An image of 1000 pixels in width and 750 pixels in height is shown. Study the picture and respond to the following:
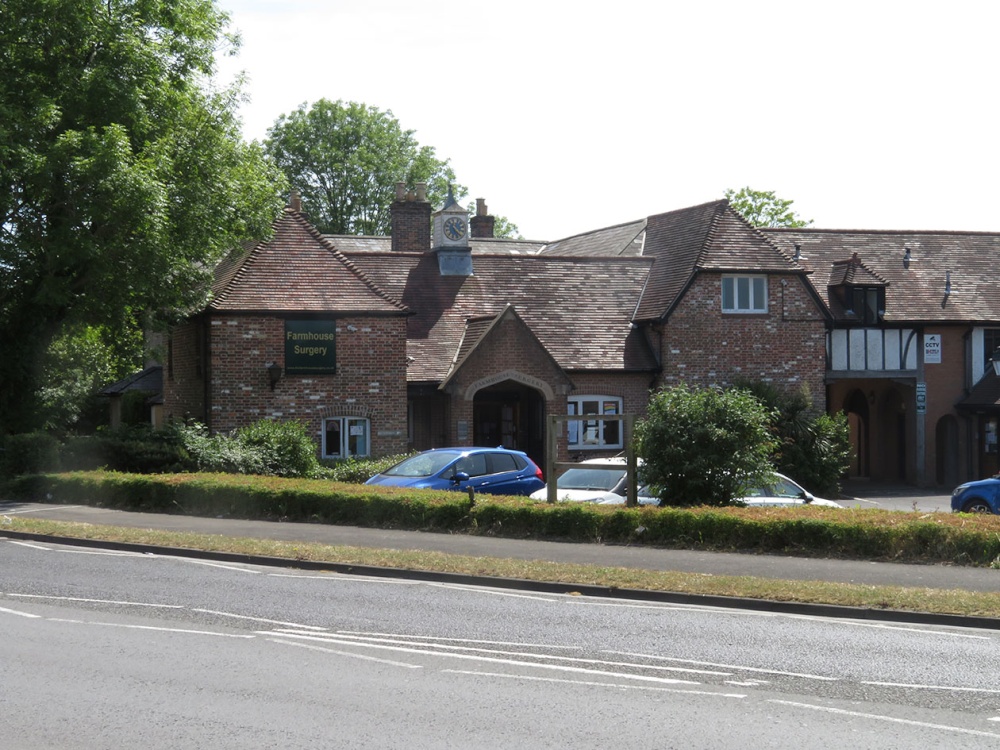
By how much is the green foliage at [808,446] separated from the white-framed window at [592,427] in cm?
434

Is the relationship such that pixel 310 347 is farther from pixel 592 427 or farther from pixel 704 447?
pixel 704 447

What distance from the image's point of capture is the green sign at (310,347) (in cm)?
3334

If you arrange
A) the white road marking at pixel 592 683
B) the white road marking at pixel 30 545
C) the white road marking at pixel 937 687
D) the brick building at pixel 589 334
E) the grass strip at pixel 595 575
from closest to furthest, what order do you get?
the white road marking at pixel 592 683 → the white road marking at pixel 937 687 → the grass strip at pixel 595 575 → the white road marking at pixel 30 545 → the brick building at pixel 589 334

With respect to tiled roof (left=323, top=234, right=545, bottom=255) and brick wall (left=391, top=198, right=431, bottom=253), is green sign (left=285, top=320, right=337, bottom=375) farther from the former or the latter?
tiled roof (left=323, top=234, right=545, bottom=255)

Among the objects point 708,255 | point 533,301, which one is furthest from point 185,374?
point 708,255

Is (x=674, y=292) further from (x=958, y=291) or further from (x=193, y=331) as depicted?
(x=193, y=331)

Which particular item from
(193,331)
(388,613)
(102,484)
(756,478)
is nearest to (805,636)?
(388,613)

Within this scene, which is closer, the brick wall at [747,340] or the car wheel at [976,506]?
the car wheel at [976,506]

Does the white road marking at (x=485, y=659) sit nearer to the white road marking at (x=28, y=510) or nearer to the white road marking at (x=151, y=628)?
the white road marking at (x=151, y=628)

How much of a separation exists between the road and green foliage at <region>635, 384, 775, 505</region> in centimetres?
656

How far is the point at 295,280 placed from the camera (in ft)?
112

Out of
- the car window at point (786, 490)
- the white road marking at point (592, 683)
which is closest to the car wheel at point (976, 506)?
the car window at point (786, 490)

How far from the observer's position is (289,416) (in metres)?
33.2

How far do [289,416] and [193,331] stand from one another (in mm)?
4317
